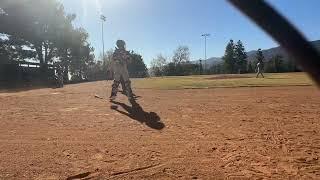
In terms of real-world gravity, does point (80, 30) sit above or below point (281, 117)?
above

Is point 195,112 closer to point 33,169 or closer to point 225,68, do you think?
point 33,169

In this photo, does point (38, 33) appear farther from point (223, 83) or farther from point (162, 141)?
point (162, 141)

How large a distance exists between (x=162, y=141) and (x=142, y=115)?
10.1 ft

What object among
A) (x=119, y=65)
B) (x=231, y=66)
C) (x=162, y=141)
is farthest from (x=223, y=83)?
(x=231, y=66)

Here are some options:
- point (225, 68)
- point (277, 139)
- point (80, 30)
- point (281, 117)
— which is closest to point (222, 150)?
point (277, 139)

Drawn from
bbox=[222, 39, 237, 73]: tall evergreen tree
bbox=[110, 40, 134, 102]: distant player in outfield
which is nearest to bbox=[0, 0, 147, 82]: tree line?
bbox=[110, 40, 134, 102]: distant player in outfield

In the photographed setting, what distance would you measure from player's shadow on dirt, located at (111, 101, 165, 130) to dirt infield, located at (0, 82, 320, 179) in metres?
0.02

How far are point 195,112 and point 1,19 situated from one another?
113 ft

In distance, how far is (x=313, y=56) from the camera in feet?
4.99

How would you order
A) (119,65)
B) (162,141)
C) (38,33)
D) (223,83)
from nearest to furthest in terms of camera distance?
(162,141) → (119,65) → (223,83) → (38,33)

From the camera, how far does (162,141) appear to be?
8.03m

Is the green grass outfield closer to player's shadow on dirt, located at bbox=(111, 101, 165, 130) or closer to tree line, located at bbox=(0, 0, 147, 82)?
player's shadow on dirt, located at bbox=(111, 101, 165, 130)

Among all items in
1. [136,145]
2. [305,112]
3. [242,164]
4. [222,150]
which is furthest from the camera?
[305,112]

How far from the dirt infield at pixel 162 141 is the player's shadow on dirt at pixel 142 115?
0.02 metres
